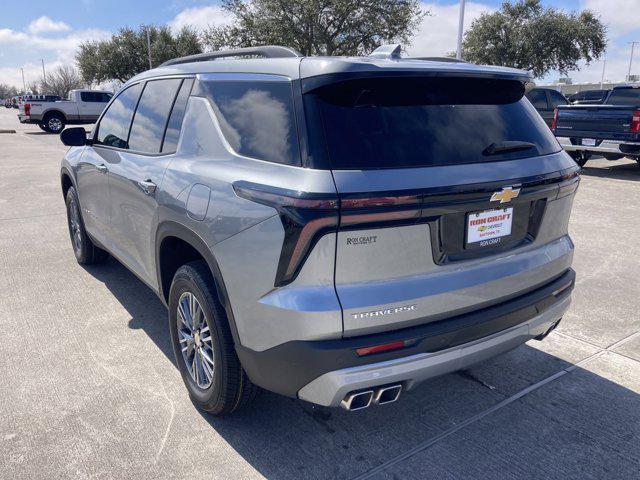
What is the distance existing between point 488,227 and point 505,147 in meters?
0.41

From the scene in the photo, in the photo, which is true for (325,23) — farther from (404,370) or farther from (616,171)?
(404,370)

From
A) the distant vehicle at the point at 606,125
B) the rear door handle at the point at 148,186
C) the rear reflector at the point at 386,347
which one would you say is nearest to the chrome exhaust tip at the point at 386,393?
the rear reflector at the point at 386,347

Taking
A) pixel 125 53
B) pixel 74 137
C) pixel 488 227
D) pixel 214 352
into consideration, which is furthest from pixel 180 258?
pixel 125 53

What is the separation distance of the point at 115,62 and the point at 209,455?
51.1m

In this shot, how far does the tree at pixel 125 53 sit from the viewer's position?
45.8 metres

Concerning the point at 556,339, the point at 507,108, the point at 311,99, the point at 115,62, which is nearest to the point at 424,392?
the point at 556,339

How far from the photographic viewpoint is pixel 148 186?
3.18 meters

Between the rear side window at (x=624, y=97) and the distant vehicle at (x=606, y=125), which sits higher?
the rear side window at (x=624, y=97)

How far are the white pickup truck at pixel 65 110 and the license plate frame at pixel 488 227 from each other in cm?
2636

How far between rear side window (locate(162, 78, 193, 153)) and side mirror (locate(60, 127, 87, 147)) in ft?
5.52

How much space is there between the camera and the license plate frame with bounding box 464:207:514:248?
7.69 feet

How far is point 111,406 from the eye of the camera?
300 cm

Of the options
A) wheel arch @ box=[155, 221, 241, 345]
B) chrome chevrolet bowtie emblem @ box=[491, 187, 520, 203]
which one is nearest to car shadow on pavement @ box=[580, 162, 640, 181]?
chrome chevrolet bowtie emblem @ box=[491, 187, 520, 203]

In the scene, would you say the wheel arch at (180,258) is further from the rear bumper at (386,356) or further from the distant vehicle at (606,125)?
the distant vehicle at (606,125)
